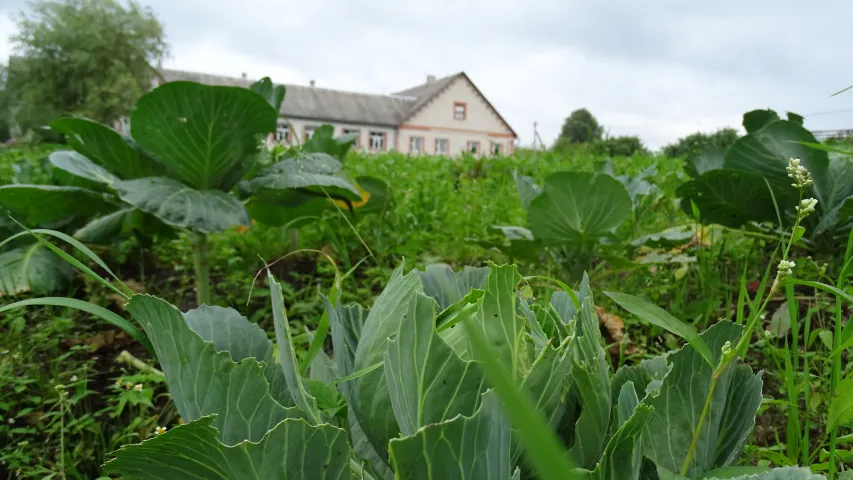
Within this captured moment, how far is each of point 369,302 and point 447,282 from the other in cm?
129

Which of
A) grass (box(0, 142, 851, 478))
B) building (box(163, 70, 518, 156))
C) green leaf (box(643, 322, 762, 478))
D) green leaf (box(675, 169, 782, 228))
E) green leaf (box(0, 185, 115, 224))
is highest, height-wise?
building (box(163, 70, 518, 156))

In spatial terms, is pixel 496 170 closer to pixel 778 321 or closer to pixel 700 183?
pixel 700 183

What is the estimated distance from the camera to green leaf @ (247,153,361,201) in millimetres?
1860

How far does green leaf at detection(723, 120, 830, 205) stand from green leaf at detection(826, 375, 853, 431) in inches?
49.8

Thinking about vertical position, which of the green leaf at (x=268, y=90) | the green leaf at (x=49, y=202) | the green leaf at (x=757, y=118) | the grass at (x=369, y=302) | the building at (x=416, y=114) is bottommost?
the grass at (x=369, y=302)

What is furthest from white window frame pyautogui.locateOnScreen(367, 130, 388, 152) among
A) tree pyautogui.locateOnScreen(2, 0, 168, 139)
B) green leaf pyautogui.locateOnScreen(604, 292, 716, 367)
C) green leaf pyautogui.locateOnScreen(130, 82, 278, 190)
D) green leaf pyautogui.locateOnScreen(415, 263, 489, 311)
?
green leaf pyautogui.locateOnScreen(604, 292, 716, 367)

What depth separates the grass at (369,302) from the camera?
1187 millimetres

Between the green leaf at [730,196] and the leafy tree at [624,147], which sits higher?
the leafy tree at [624,147]

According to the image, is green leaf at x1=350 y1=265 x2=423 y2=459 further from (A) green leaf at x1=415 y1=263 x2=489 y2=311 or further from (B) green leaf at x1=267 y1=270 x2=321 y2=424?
(A) green leaf at x1=415 y1=263 x2=489 y2=311

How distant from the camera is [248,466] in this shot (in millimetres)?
513

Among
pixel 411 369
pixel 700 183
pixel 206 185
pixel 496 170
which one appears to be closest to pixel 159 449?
pixel 411 369

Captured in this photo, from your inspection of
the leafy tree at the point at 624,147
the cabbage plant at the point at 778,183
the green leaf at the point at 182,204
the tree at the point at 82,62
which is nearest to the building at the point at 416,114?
the tree at the point at 82,62

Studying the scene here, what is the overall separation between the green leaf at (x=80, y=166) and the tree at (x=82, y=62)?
2551 cm

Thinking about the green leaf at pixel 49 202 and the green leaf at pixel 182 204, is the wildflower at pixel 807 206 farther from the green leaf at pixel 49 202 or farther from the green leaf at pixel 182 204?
the green leaf at pixel 49 202
